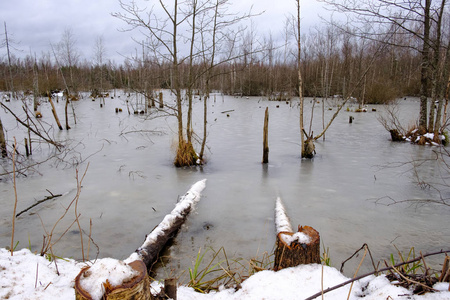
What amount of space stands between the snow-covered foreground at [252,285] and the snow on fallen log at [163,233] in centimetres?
96

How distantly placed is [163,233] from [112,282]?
2.33 meters

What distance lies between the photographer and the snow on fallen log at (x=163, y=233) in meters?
3.21

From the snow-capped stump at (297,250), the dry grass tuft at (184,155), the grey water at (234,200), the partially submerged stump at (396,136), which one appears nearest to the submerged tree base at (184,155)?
the dry grass tuft at (184,155)

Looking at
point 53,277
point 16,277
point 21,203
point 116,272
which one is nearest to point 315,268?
point 116,272

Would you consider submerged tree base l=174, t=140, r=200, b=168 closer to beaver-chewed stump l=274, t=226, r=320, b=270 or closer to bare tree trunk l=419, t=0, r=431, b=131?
beaver-chewed stump l=274, t=226, r=320, b=270

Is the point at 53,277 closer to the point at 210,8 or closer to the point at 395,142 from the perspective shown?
the point at 210,8

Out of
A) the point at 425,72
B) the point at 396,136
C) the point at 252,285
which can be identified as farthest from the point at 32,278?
the point at 396,136

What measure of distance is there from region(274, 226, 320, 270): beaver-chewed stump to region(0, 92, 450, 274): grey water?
40.2 inches

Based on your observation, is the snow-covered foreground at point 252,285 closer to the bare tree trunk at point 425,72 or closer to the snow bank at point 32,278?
the snow bank at point 32,278

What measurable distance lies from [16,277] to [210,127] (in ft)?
43.3

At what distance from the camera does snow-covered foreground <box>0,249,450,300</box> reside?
184cm

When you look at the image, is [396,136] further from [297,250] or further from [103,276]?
[103,276]

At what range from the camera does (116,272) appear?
1.51 metres

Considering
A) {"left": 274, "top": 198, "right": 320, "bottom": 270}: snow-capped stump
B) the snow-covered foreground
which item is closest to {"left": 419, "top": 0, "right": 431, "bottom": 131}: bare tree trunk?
{"left": 274, "top": 198, "right": 320, "bottom": 270}: snow-capped stump
